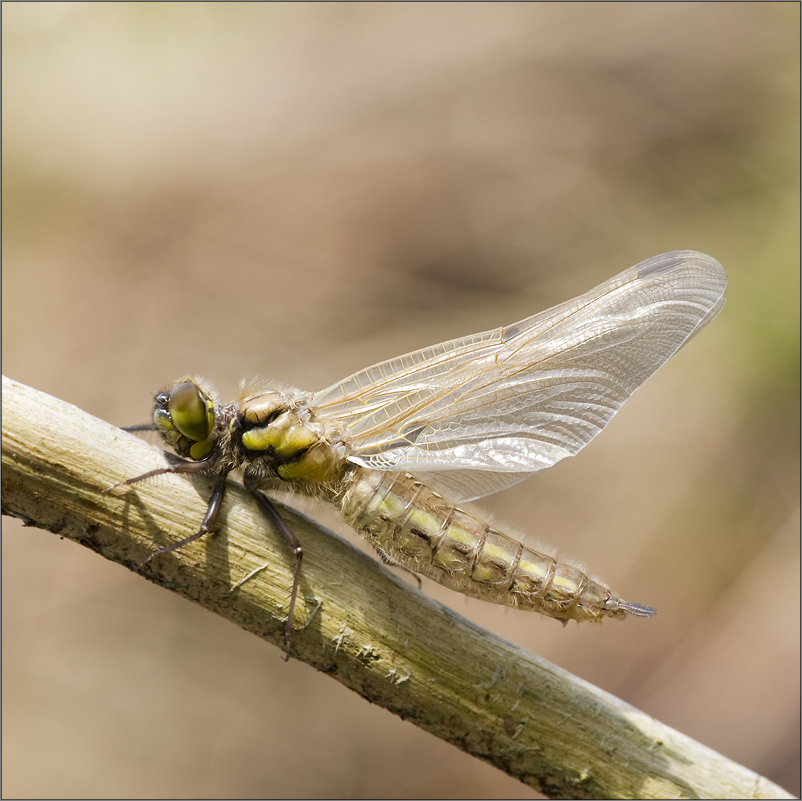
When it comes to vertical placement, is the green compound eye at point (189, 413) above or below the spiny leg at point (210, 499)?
above

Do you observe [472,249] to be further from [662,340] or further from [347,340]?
[662,340]

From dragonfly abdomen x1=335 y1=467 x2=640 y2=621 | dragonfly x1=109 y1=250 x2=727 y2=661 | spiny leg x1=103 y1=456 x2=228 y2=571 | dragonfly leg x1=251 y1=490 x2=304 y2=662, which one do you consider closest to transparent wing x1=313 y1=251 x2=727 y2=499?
dragonfly x1=109 y1=250 x2=727 y2=661

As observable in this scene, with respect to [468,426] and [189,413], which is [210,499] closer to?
[189,413]

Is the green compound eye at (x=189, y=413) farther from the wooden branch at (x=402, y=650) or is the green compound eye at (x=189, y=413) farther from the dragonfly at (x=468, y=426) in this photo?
the wooden branch at (x=402, y=650)

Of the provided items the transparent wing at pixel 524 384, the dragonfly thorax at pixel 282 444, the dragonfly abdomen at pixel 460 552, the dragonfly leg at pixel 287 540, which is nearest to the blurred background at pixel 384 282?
the dragonfly abdomen at pixel 460 552

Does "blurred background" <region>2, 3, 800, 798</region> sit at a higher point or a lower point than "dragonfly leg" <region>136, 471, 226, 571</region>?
higher

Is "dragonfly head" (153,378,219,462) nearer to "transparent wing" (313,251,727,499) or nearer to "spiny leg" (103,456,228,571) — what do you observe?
"spiny leg" (103,456,228,571)
